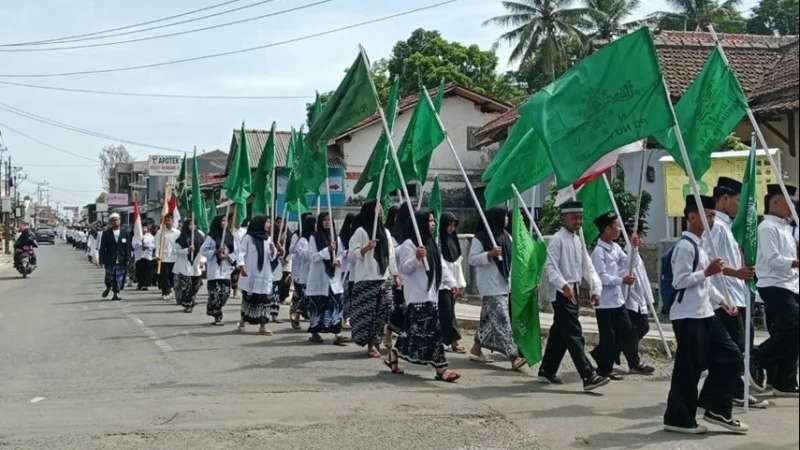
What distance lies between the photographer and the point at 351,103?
10.7 meters

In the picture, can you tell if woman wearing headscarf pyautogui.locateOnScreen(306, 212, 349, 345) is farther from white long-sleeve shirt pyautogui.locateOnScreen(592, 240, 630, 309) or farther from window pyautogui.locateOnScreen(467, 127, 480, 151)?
window pyautogui.locateOnScreen(467, 127, 480, 151)

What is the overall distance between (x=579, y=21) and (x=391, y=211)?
34200mm

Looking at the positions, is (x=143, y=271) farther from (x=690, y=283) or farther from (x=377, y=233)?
(x=690, y=283)

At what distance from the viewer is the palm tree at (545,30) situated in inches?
1620

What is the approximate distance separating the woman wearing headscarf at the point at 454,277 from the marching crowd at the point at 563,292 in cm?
2

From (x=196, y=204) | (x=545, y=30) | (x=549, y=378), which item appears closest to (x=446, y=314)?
(x=549, y=378)

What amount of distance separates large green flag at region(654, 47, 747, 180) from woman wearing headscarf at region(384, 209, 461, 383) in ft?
9.00

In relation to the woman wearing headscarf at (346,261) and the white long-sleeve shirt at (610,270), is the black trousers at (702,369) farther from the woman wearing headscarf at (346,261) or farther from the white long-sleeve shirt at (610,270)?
the woman wearing headscarf at (346,261)

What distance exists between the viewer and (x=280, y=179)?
25938 mm

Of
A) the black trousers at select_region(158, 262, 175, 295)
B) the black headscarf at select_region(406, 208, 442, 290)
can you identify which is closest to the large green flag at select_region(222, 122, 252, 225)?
the black trousers at select_region(158, 262, 175, 295)

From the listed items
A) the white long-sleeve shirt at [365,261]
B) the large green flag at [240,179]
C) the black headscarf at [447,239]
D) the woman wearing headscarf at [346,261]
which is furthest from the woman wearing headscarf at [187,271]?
the black headscarf at [447,239]

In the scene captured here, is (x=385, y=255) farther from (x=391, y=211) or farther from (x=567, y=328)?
(x=567, y=328)

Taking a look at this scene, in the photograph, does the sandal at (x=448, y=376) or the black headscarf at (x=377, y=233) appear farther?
the black headscarf at (x=377, y=233)

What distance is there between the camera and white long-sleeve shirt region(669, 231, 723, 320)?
6.72 metres
